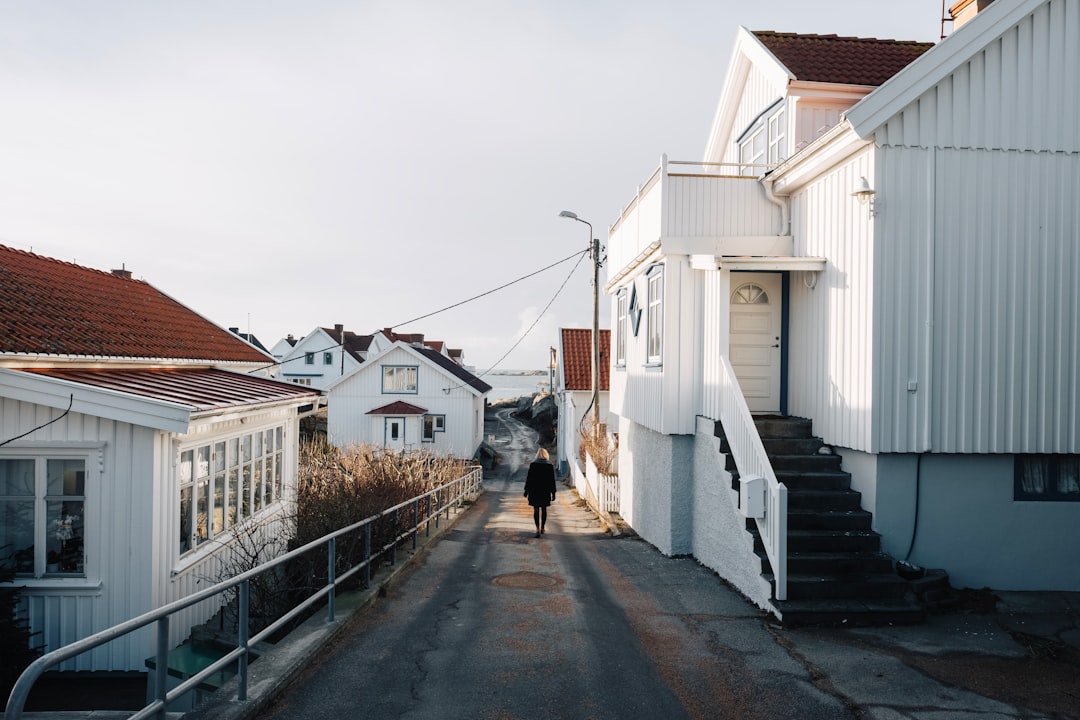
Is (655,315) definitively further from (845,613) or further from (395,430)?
(395,430)

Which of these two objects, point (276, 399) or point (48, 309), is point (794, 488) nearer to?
point (276, 399)

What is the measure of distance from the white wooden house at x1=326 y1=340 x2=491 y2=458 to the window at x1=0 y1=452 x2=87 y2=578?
3291 centimetres

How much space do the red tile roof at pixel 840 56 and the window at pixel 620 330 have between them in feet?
17.6

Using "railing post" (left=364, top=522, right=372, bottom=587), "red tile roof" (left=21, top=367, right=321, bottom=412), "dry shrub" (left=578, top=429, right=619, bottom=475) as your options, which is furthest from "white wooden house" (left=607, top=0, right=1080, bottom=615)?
"dry shrub" (left=578, top=429, right=619, bottom=475)

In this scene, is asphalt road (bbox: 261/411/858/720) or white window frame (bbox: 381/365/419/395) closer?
asphalt road (bbox: 261/411/858/720)

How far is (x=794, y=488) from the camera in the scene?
9578 mm

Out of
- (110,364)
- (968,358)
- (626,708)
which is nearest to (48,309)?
(110,364)

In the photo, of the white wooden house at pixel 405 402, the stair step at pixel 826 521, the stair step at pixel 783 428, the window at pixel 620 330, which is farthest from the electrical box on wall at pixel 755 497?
the white wooden house at pixel 405 402

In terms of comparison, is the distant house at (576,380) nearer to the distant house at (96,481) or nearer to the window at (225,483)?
the window at (225,483)

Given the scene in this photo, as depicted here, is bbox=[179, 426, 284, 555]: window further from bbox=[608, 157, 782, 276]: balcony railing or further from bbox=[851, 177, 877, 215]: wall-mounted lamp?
bbox=[851, 177, 877, 215]: wall-mounted lamp

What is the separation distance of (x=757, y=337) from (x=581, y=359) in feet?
86.8

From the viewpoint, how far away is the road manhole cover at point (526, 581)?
9.70m

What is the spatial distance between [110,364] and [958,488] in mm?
10610

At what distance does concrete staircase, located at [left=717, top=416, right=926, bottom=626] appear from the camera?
7.80 meters
